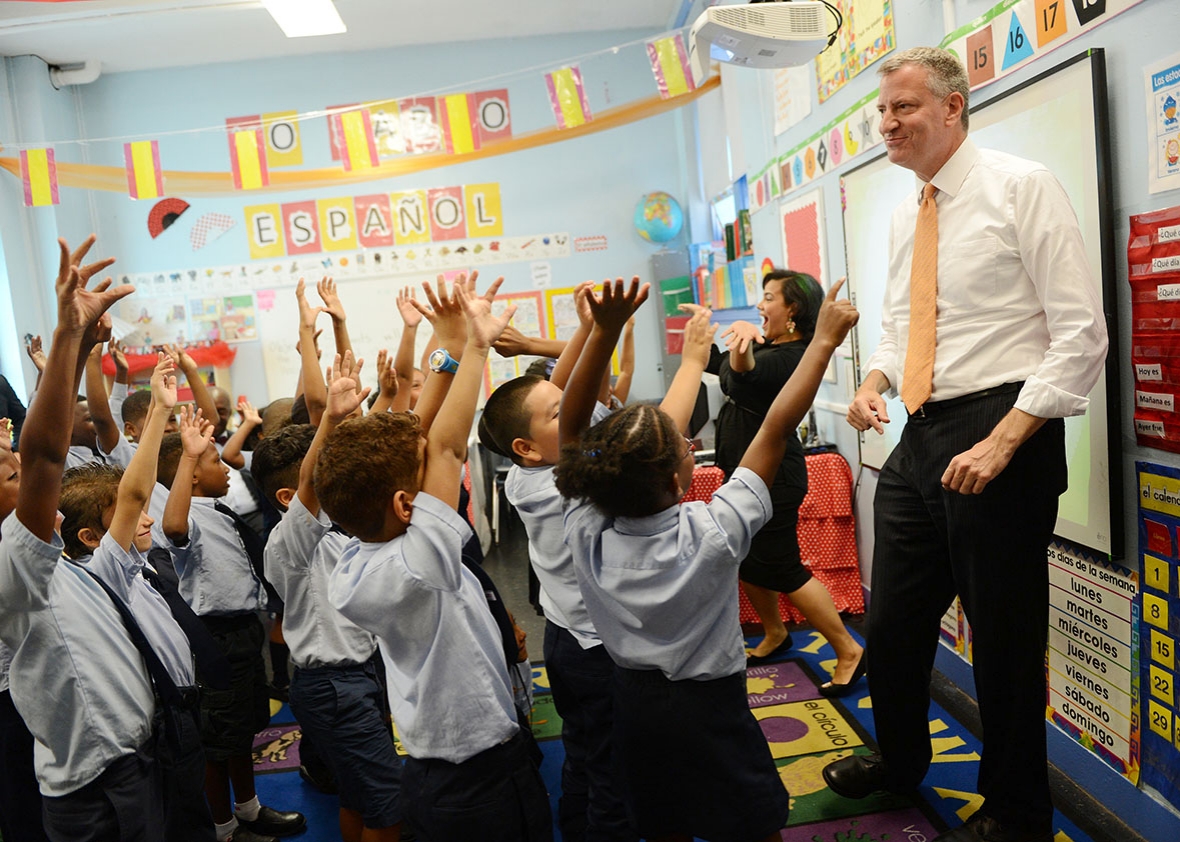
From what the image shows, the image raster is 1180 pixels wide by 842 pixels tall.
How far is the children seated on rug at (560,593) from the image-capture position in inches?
68.4

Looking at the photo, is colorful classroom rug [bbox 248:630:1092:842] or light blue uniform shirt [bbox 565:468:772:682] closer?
light blue uniform shirt [bbox 565:468:772:682]

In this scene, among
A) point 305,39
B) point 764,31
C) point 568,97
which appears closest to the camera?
point 764,31

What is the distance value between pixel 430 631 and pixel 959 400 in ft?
3.70

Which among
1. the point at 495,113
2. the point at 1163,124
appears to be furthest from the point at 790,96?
the point at 495,113

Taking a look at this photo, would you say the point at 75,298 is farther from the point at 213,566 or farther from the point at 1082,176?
the point at 1082,176

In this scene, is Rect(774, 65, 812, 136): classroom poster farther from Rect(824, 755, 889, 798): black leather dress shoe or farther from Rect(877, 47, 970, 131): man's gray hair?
Rect(824, 755, 889, 798): black leather dress shoe

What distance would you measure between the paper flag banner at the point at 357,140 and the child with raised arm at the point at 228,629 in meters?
3.12

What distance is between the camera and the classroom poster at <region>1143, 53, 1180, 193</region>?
5.43ft

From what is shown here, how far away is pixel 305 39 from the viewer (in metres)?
6.28

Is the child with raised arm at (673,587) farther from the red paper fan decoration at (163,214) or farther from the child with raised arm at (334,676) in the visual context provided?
the red paper fan decoration at (163,214)

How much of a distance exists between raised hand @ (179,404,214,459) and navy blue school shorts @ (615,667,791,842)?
45.9 inches

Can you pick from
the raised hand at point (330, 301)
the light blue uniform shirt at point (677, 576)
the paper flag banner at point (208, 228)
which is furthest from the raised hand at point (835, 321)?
the paper flag banner at point (208, 228)

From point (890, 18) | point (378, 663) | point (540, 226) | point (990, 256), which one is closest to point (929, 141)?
point (990, 256)

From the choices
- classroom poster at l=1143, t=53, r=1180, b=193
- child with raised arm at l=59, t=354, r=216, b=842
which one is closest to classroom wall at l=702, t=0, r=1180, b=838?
classroom poster at l=1143, t=53, r=1180, b=193
